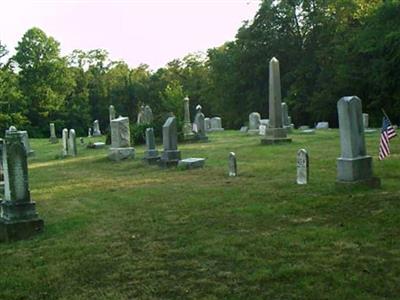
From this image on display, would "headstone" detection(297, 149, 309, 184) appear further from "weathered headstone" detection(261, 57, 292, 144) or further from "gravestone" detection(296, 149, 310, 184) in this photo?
"weathered headstone" detection(261, 57, 292, 144)

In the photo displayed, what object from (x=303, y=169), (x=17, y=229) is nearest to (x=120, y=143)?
(x=303, y=169)

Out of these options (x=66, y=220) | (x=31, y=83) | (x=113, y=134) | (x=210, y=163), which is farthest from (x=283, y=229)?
(x=31, y=83)

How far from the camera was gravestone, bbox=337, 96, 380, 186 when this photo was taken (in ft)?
30.7

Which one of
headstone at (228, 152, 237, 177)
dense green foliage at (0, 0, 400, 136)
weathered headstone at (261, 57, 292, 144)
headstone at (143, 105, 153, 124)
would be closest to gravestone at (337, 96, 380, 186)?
headstone at (228, 152, 237, 177)

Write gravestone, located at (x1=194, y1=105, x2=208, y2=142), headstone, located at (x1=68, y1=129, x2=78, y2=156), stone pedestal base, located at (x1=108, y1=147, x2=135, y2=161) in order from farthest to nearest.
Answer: gravestone, located at (x1=194, y1=105, x2=208, y2=142) < headstone, located at (x1=68, y1=129, x2=78, y2=156) < stone pedestal base, located at (x1=108, y1=147, x2=135, y2=161)

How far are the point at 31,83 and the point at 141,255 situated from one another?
54.4 metres

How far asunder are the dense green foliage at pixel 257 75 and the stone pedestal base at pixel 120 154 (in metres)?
7.38

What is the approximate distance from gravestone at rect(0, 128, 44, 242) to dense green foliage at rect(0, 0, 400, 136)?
60.2ft

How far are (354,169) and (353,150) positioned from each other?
0.40 m

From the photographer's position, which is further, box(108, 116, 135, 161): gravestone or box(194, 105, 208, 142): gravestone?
box(194, 105, 208, 142): gravestone

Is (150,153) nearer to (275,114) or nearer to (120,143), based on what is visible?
(120,143)

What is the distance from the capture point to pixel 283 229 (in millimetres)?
6969

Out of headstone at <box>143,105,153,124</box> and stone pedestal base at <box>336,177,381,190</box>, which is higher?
headstone at <box>143,105,153,124</box>

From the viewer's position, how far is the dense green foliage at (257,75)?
119 feet
